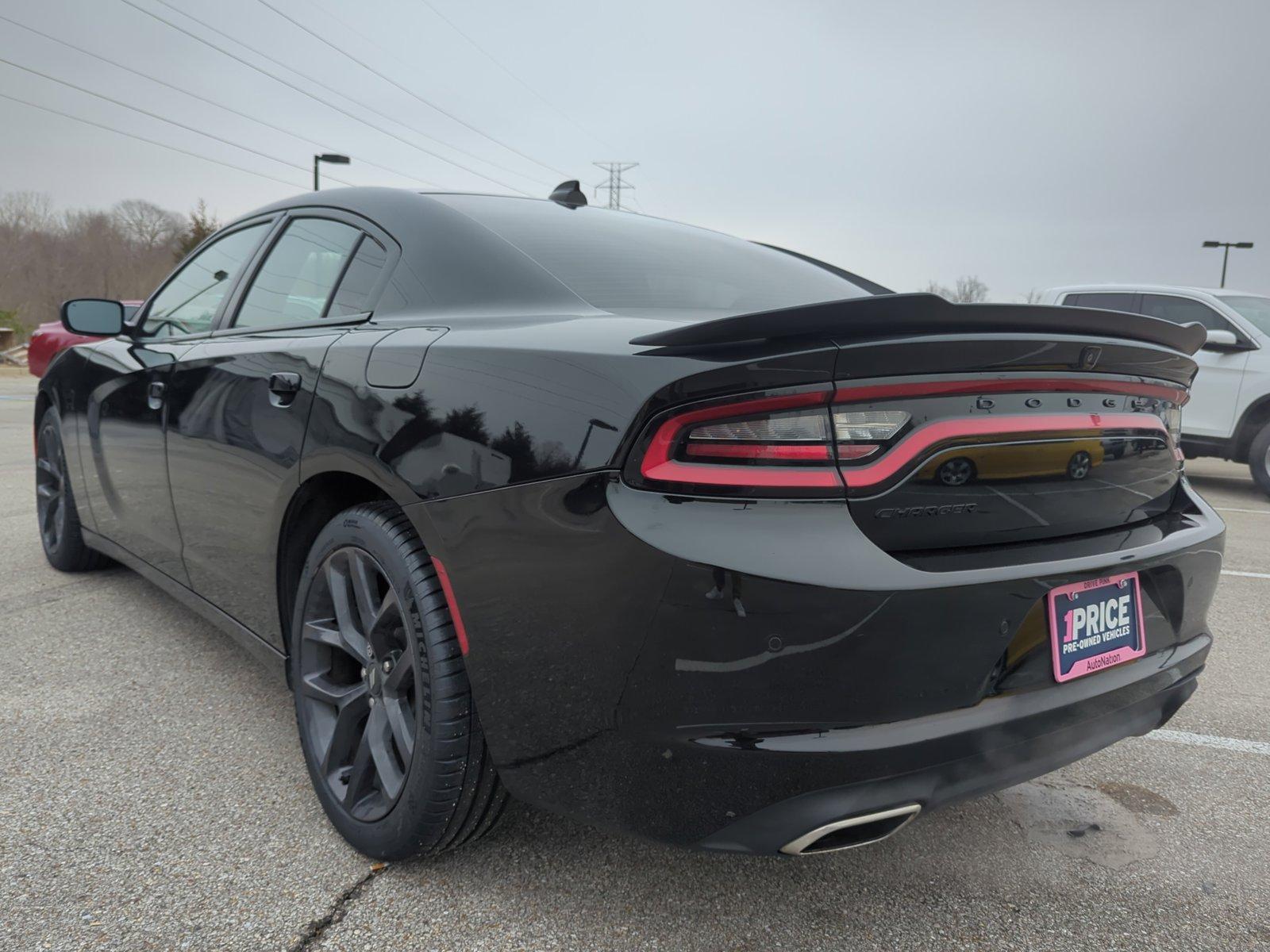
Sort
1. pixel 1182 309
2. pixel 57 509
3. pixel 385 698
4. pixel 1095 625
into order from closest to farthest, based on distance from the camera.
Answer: pixel 1095 625 < pixel 385 698 < pixel 57 509 < pixel 1182 309

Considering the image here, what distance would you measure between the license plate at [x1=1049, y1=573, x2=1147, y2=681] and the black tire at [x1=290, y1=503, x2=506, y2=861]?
104 centimetres

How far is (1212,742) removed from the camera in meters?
2.68

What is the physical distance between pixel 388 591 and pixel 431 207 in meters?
0.94

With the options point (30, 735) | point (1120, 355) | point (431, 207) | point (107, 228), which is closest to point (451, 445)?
point (431, 207)

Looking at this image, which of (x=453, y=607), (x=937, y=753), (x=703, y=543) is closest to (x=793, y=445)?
(x=703, y=543)

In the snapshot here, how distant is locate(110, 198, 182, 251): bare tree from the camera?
120ft

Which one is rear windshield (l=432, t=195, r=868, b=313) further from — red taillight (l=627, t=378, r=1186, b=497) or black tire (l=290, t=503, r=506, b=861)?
black tire (l=290, t=503, r=506, b=861)

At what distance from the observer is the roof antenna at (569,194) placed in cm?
275

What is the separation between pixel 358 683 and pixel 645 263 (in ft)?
3.88

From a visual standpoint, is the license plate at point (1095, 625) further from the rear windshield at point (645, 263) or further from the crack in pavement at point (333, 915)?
the crack in pavement at point (333, 915)

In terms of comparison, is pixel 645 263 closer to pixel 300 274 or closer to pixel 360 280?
pixel 360 280

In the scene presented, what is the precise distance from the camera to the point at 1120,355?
1711mm

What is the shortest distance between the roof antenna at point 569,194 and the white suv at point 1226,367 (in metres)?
6.63

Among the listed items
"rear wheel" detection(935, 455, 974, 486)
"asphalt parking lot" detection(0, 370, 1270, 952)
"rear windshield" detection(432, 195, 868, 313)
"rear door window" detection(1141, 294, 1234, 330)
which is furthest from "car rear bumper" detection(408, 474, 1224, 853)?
"rear door window" detection(1141, 294, 1234, 330)
